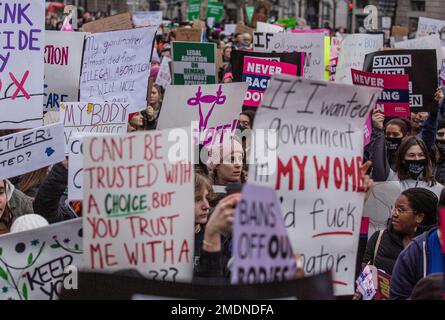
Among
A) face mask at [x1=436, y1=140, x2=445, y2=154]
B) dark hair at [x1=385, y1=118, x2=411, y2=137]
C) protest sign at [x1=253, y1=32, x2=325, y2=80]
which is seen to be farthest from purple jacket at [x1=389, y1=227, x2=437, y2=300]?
protest sign at [x1=253, y1=32, x2=325, y2=80]

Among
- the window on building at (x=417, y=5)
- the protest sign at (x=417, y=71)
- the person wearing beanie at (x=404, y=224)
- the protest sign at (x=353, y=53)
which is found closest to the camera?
the person wearing beanie at (x=404, y=224)

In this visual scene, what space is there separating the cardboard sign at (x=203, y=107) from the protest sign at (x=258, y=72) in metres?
1.50

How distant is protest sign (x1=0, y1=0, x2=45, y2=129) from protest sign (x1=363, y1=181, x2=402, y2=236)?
2246 millimetres

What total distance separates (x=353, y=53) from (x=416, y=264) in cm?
841

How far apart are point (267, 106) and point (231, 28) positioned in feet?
82.3

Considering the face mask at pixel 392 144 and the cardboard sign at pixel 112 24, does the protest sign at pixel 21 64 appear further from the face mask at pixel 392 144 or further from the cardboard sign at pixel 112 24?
the cardboard sign at pixel 112 24

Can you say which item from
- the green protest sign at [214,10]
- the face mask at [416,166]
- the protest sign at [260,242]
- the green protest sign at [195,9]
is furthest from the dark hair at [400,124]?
the green protest sign at [214,10]

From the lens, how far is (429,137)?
9.37 metres

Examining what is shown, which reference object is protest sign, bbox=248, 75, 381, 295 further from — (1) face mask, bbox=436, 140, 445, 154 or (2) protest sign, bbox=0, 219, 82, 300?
(1) face mask, bbox=436, 140, 445, 154

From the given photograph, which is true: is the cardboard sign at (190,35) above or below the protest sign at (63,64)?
below

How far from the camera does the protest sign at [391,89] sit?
29.0 ft

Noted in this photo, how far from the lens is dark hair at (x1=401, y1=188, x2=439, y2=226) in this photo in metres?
5.96

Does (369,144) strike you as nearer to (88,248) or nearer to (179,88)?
(179,88)

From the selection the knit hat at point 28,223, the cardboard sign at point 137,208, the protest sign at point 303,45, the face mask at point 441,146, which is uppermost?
the cardboard sign at point 137,208
